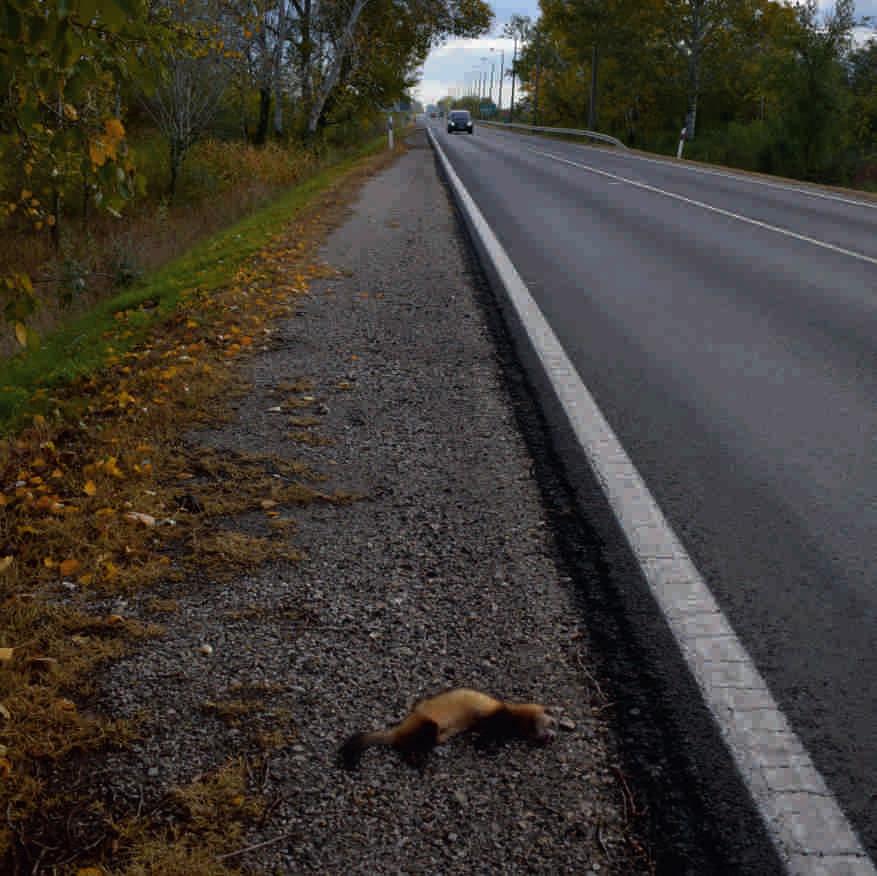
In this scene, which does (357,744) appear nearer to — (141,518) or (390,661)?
(390,661)

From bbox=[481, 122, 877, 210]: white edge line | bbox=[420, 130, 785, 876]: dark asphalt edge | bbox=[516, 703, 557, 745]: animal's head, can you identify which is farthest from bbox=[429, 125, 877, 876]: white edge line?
bbox=[481, 122, 877, 210]: white edge line

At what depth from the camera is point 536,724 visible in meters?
2.29

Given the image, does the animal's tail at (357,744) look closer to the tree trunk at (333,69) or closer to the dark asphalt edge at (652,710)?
the dark asphalt edge at (652,710)

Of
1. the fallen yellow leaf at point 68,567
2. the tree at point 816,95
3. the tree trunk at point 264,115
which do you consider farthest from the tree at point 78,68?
the tree at point 816,95

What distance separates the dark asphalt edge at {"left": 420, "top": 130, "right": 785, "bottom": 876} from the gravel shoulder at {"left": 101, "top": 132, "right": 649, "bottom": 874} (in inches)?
2.5

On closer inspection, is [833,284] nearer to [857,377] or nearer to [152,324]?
[857,377]

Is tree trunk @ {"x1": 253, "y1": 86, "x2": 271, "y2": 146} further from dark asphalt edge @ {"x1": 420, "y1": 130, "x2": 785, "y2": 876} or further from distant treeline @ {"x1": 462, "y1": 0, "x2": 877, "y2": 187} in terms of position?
dark asphalt edge @ {"x1": 420, "y1": 130, "x2": 785, "y2": 876}

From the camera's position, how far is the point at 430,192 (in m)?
17.5

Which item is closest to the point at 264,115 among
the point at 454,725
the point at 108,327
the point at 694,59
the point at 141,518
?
the point at 108,327

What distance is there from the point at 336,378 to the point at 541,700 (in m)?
3.32

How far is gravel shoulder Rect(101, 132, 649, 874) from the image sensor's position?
196 cm

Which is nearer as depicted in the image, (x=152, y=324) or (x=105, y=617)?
(x=105, y=617)

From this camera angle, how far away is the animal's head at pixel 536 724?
7.41ft

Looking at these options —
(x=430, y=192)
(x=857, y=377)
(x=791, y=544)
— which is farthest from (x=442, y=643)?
(x=430, y=192)
